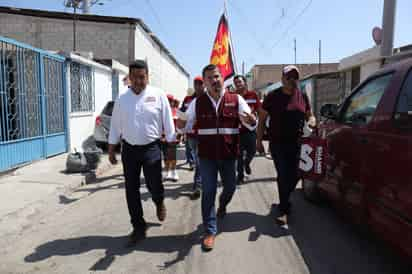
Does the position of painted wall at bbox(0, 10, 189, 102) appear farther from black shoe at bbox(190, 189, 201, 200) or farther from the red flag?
black shoe at bbox(190, 189, 201, 200)

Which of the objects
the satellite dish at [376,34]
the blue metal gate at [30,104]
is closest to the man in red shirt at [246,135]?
the blue metal gate at [30,104]

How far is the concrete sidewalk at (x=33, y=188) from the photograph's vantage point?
4309 millimetres

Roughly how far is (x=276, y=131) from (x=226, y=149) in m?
0.88

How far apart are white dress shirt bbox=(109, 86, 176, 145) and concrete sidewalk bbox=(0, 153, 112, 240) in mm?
1862

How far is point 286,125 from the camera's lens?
3.91 meters

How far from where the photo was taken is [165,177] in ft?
21.5

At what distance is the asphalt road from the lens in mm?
3066

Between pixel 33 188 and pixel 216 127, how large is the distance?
12.2ft

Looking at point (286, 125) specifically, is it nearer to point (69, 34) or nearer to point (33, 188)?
point (33, 188)

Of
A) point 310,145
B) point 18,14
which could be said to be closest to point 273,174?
point 310,145

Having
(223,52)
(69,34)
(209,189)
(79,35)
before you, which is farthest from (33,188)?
(69,34)

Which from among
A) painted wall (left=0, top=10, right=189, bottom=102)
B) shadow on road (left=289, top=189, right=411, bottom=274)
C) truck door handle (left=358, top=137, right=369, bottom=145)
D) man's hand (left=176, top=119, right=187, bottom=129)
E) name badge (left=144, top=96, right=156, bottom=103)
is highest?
painted wall (left=0, top=10, right=189, bottom=102)

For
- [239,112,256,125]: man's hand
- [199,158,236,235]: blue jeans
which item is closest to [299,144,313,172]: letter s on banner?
[239,112,256,125]: man's hand

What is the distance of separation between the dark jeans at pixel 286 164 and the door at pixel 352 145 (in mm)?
397
